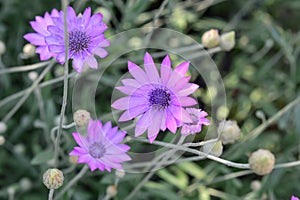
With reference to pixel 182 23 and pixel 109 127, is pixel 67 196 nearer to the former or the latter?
pixel 109 127

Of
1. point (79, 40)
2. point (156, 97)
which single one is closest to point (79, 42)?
point (79, 40)

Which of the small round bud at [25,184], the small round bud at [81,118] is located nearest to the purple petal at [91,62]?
the small round bud at [81,118]

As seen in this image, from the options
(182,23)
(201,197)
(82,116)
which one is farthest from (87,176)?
(182,23)

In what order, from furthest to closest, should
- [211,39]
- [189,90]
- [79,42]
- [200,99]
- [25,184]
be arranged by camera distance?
1. [200,99]
2. [25,184]
3. [211,39]
4. [79,42]
5. [189,90]

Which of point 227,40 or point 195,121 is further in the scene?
point 227,40

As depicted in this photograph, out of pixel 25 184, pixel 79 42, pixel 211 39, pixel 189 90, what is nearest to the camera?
pixel 189 90

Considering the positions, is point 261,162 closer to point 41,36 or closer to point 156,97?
point 156,97

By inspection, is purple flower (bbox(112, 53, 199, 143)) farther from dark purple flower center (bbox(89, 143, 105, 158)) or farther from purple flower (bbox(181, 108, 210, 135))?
dark purple flower center (bbox(89, 143, 105, 158))

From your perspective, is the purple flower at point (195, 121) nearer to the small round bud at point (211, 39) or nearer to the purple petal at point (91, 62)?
the purple petal at point (91, 62)
